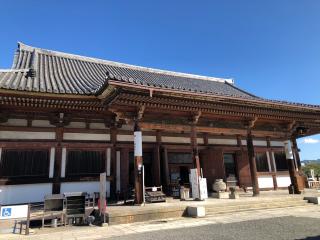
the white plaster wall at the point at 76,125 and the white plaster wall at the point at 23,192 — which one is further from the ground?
the white plaster wall at the point at 76,125

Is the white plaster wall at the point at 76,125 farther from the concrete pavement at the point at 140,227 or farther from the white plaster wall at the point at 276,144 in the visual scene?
the white plaster wall at the point at 276,144

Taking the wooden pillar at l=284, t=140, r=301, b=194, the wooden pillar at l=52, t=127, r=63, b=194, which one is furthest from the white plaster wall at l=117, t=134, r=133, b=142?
the wooden pillar at l=284, t=140, r=301, b=194

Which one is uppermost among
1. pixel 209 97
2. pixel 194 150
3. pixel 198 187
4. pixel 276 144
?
pixel 209 97

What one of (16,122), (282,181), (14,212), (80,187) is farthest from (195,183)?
(282,181)

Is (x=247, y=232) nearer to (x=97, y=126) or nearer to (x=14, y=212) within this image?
(x=14, y=212)

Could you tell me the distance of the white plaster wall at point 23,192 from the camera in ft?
A: 30.0

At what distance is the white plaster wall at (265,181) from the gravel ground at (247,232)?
849 centimetres

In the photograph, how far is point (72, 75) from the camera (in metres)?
12.7

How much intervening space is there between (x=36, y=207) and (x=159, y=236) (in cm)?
566

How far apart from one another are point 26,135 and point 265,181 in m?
12.7

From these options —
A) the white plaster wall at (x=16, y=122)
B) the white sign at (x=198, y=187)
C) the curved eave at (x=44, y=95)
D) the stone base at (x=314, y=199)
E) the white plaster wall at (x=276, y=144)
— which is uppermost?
the curved eave at (x=44, y=95)

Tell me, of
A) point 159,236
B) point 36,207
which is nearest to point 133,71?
point 36,207

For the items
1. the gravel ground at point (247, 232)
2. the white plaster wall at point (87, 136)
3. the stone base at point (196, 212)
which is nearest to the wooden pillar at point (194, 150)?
the stone base at point (196, 212)

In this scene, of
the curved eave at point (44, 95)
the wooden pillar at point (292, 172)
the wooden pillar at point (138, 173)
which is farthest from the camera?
the wooden pillar at point (292, 172)
